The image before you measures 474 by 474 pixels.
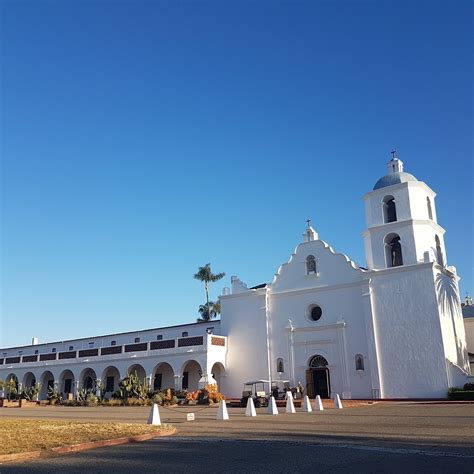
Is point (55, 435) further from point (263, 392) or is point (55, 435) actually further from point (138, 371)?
point (138, 371)

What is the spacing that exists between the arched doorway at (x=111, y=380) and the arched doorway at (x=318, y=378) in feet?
60.0

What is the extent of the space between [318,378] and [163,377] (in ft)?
47.5

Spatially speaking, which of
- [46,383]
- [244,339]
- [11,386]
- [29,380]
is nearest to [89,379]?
[46,383]

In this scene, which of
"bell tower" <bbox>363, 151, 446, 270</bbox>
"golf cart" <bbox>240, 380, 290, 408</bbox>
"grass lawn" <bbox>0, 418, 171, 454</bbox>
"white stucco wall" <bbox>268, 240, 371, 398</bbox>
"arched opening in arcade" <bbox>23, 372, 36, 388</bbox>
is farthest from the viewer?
"arched opening in arcade" <bbox>23, 372, 36, 388</bbox>

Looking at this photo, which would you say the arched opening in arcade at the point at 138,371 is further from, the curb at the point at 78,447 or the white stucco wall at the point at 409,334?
the curb at the point at 78,447

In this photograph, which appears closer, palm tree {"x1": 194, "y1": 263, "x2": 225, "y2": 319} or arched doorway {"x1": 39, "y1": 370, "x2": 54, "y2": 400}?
arched doorway {"x1": 39, "y1": 370, "x2": 54, "y2": 400}

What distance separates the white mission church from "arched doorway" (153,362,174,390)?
0.31ft

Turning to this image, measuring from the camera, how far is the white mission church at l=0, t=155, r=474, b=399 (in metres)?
29.8

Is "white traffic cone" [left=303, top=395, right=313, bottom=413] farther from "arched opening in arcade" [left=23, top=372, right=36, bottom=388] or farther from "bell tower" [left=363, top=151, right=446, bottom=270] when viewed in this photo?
"arched opening in arcade" [left=23, top=372, right=36, bottom=388]

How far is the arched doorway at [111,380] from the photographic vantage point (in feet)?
142

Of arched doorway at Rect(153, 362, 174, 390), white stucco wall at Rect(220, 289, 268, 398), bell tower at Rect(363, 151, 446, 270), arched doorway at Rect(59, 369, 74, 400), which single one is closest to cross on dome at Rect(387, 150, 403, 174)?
bell tower at Rect(363, 151, 446, 270)

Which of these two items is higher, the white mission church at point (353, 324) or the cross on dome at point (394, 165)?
the cross on dome at point (394, 165)

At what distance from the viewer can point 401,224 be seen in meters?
32.1

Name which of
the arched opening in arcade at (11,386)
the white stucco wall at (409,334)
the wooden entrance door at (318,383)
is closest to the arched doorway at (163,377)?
the wooden entrance door at (318,383)
